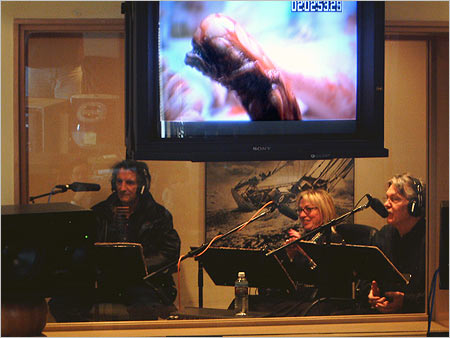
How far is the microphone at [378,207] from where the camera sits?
3.57 meters

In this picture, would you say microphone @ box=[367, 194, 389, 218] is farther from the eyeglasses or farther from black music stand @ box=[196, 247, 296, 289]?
black music stand @ box=[196, 247, 296, 289]

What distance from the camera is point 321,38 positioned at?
120 inches

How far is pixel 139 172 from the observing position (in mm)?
3506

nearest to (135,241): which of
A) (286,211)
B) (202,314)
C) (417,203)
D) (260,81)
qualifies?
(202,314)

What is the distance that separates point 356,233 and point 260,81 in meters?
1.13

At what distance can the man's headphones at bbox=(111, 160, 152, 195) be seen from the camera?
3496mm

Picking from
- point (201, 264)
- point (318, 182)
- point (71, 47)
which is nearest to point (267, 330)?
point (201, 264)

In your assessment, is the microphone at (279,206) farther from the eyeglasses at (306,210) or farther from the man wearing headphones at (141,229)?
the man wearing headphones at (141,229)

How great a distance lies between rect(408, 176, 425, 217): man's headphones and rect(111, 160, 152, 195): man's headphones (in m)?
1.59

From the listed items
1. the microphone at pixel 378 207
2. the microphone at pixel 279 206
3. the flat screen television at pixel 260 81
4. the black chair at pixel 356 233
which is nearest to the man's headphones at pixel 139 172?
the flat screen television at pixel 260 81

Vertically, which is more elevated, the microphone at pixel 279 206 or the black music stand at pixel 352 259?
the microphone at pixel 279 206

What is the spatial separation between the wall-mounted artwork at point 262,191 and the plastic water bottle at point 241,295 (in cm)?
20

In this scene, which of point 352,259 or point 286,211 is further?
point 286,211

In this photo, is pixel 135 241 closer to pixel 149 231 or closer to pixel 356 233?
pixel 149 231
